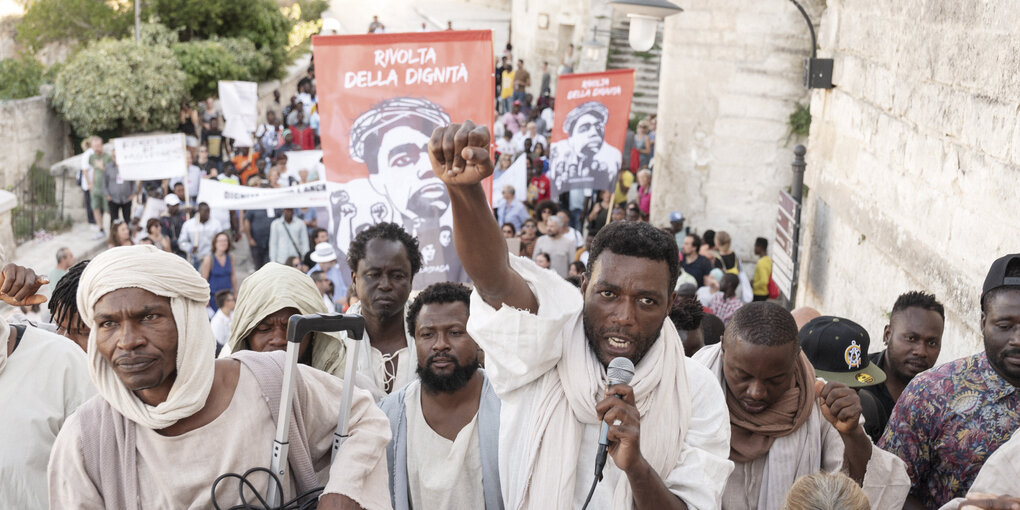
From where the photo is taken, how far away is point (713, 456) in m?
2.75

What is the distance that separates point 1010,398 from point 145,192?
42.2 ft

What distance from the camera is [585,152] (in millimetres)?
11328

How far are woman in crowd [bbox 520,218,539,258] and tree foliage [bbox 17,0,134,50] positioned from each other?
1328 cm

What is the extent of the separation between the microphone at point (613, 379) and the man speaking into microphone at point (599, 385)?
29 mm

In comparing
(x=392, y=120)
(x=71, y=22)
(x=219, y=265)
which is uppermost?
(x=71, y=22)

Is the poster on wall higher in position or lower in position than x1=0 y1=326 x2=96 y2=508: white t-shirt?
higher

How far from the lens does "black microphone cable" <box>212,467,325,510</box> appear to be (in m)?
2.57

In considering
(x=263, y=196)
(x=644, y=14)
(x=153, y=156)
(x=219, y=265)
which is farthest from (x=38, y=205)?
(x=644, y=14)

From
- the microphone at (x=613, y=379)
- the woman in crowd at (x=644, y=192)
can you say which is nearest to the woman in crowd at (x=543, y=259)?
the woman in crowd at (x=644, y=192)

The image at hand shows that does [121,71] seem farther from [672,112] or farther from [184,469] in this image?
[184,469]

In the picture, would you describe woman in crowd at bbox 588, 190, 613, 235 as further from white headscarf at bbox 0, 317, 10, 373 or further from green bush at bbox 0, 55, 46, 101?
green bush at bbox 0, 55, 46, 101

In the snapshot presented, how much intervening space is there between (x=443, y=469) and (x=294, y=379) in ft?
3.44

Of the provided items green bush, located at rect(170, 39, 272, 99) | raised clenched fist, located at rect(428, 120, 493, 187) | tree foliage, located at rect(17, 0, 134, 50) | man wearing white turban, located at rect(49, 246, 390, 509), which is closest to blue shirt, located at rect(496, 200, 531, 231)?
man wearing white turban, located at rect(49, 246, 390, 509)

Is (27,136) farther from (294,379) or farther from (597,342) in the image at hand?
(597,342)
